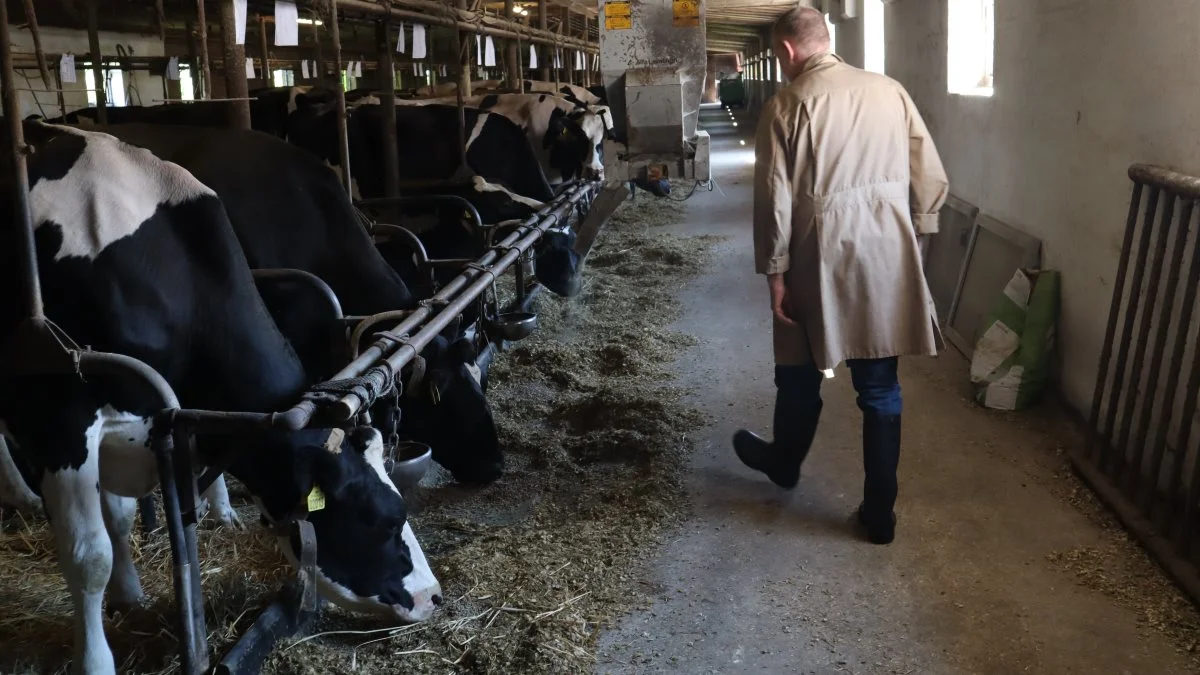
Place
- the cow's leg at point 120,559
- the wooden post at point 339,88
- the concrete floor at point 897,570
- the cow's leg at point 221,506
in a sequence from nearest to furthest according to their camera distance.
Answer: the concrete floor at point 897,570, the cow's leg at point 120,559, the cow's leg at point 221,506, the wooden post at point 339,88

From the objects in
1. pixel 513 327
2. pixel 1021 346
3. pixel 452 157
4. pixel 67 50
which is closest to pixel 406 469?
pixel 513 327

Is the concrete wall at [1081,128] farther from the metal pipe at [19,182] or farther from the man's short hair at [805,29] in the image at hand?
the metal pipe at [19,182]

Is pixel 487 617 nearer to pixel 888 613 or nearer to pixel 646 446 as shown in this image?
pixel 888 613

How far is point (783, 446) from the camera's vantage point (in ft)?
12.7

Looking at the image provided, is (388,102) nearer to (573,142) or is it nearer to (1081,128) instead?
(1081,128)

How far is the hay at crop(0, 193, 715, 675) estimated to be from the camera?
2.81 metres

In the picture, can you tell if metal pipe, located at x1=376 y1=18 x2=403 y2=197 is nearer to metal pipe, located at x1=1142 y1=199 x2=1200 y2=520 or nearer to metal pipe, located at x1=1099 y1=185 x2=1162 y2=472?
metal pipe, located at x1=1099 y1=185 x2=1162 y2=472

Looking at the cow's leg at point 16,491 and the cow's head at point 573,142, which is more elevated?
the cow's head at point 573,142

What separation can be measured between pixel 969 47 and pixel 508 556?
5.17m

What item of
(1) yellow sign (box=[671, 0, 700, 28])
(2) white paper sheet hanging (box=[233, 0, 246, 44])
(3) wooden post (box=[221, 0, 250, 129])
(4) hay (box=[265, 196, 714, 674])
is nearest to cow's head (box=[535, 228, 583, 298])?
(4) hay (box=[265, 196, 714, 674])

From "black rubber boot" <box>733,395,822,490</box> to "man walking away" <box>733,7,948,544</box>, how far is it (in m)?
0.31

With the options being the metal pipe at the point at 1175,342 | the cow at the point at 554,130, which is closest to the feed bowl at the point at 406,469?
the metal pipe at the point at 1175,342

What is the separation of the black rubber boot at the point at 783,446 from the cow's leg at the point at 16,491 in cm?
269

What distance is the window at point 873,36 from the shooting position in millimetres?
10297
